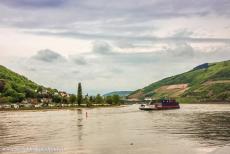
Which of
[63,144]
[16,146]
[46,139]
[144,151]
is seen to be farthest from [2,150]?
[144,151]

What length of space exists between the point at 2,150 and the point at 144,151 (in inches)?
998

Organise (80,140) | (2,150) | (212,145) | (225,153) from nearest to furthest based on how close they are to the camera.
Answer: (225,153) → (2,150) → (212,145) → (80,140)

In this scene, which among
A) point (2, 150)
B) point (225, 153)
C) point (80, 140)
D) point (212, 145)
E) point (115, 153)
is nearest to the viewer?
point (225, 153)

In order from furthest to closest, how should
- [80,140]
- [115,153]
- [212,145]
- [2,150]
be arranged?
[80,140] < [212,145] < [2,150] < [115,153]

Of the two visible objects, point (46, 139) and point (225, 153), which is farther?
point (46, 139)

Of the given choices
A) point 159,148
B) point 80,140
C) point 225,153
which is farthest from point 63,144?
point 225,153

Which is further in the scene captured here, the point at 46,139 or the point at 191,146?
the point at 46,139

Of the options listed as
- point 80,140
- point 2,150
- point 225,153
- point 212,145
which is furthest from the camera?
point 80,140

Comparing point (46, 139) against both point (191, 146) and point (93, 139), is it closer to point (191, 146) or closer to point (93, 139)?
point (93, 139)

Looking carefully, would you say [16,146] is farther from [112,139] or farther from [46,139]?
[112,139]

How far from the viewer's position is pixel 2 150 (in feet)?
237

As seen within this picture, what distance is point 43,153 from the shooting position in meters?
68.2

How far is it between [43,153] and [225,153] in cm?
2973

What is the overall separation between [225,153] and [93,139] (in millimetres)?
36033
